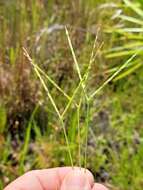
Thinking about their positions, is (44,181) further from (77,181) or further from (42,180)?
(77,181)

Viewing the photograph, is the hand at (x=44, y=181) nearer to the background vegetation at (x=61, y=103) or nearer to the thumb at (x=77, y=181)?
the thumb at (x=77, y=181)

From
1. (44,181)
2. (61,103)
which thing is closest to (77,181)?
(44,181)

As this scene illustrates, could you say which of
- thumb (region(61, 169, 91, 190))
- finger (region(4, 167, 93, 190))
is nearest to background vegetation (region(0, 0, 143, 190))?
finger (region(4, 167, 93, 190))

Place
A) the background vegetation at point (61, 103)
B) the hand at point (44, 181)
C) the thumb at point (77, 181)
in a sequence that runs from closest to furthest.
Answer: the thumb at point (77, 181)
the hand at point (44, 181)
the background vegetation at point (61, 103)

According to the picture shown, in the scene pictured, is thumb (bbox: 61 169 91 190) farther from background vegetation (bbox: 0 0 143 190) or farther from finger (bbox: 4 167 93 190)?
background vegetation (bbox: 0 0 143 190)

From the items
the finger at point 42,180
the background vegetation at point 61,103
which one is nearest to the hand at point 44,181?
the finger at point 42,180

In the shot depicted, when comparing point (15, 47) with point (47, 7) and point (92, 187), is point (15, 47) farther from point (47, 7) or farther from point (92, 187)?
point (92, 187)

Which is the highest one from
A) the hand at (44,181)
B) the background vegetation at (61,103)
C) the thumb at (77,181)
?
Answer: the thumb at (77,181)
